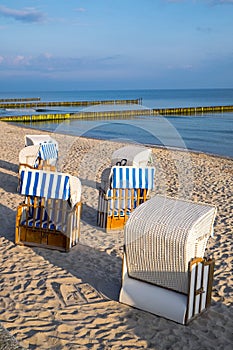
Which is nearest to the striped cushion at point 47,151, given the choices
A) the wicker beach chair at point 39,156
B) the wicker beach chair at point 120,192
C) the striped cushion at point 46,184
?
the wicker beach chair at point 39,156

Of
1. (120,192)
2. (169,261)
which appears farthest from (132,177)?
(169,261)

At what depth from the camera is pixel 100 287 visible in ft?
17.0

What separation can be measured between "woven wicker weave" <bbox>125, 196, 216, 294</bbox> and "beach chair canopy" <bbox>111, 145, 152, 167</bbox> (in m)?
4.19

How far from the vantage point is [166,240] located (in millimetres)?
4254

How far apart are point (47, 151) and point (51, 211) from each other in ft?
13.8

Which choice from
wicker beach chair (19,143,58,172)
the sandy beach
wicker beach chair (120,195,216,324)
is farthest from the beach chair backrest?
wicker beach chair (19,143,58,172)

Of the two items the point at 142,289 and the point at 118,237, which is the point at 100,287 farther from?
the point at 118,237

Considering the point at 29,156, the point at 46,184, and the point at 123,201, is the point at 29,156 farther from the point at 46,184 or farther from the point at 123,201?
the point at 46,184

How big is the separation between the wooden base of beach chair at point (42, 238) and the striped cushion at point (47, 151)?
4.07 meters

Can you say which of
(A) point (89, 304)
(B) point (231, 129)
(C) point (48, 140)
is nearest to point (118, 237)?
(A) point (89, 304)

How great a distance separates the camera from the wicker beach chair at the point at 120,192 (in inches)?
287

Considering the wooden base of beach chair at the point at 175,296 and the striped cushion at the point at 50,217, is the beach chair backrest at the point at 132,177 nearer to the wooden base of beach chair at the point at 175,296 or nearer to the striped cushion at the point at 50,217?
the striped cushion at the point at 50,217

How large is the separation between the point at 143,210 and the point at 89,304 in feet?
3.86

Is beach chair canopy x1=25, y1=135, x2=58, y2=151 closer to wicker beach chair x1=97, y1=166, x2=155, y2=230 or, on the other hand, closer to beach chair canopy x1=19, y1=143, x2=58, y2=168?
beach chair canopy x1=19, y1=143, x2=58, y2=168
